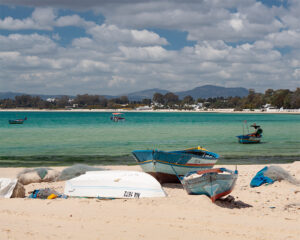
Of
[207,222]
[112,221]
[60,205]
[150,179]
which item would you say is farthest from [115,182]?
[207,222]

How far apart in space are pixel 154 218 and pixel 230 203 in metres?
3.26

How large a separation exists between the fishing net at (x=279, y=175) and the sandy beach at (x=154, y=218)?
1721mm

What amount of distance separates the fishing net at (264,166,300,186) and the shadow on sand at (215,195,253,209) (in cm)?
342

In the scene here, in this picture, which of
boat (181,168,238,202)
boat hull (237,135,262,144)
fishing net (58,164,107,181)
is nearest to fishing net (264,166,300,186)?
boat (181,168,238,202)

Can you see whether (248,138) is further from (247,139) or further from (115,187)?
(115,187)

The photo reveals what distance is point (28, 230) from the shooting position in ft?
29.3

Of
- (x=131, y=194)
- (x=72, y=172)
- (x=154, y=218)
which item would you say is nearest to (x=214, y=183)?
(x=154, y=218)

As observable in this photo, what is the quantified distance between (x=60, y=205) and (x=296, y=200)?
7745 millimetres

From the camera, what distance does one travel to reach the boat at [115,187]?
12.6 metres

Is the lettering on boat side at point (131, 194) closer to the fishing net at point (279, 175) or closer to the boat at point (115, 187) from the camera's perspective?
the boat at point (115, 187)

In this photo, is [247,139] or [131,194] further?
[247,139]

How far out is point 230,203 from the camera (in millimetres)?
12414

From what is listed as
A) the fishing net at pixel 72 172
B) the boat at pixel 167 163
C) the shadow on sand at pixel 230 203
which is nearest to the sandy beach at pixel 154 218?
the shadow on sand at pixel 230 203

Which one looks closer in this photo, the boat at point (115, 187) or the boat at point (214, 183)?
the boat at point (214, 183)
